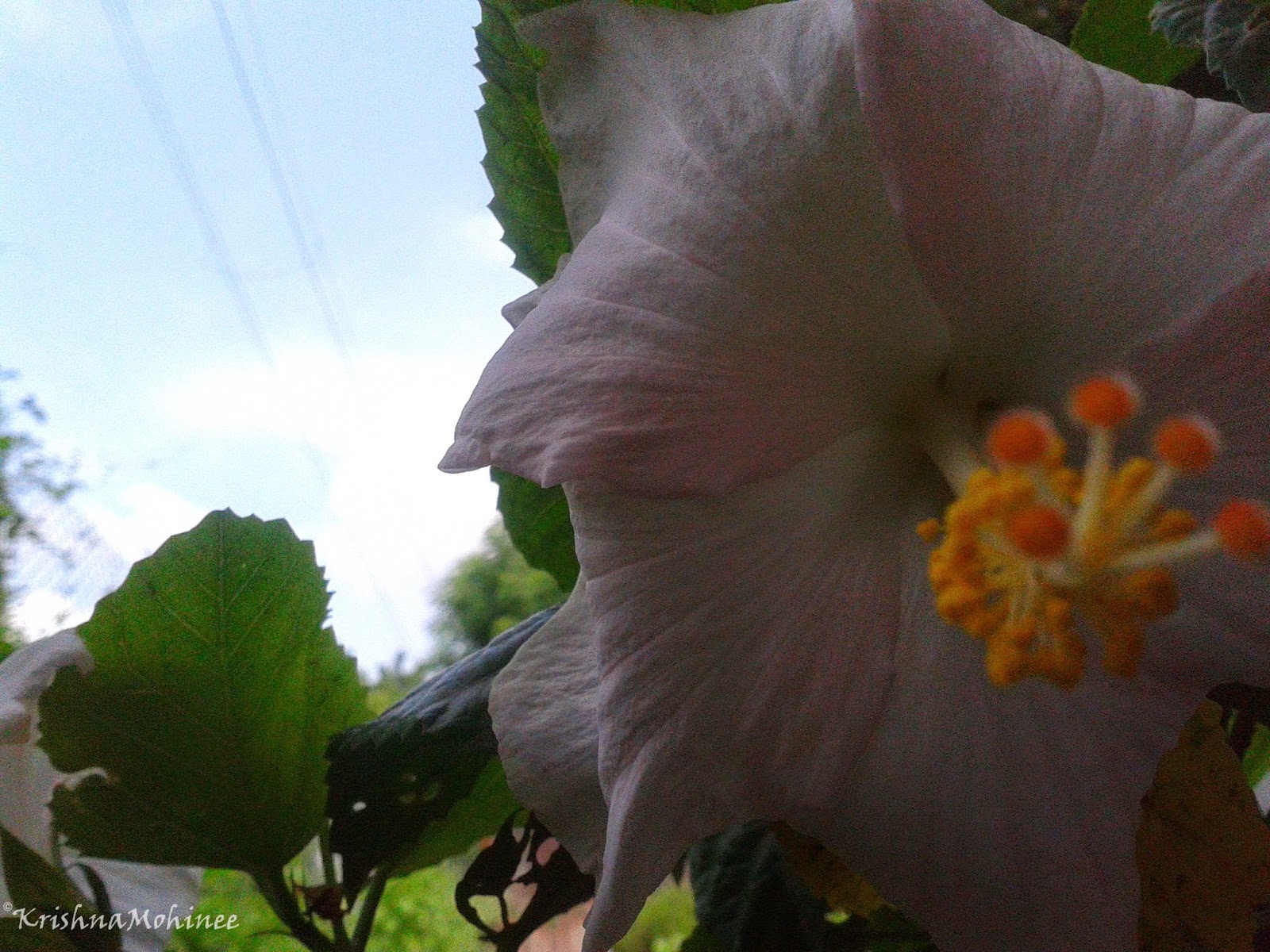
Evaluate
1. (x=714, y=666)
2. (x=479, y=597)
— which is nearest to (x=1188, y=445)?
(x=714, y=666)

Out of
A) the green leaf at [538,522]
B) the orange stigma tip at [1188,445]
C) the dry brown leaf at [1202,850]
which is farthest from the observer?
the green leaf at [538,522]

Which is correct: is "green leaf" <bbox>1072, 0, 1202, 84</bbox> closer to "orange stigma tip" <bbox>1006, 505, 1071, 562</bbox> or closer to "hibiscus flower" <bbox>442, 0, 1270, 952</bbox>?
"hibiscus flower" <bbox>442, 0, 1270, 952</bbox>

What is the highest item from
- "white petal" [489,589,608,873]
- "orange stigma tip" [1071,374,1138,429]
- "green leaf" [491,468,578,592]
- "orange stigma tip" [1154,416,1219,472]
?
"orange stigma tip" [1071,374,1138,429]

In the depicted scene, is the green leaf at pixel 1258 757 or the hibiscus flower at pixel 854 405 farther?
the green leaf at pixel 1258 757

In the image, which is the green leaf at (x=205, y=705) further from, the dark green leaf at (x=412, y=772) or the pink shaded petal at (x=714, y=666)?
the pink shaded petal at (x=714, y=666)

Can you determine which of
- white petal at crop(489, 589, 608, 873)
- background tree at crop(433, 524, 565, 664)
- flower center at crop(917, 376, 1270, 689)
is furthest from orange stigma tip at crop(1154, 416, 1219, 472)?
background tree at crop(433, 524, 565, 664)

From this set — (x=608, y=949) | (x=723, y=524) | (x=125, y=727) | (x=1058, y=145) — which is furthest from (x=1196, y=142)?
(x=125, y=727)

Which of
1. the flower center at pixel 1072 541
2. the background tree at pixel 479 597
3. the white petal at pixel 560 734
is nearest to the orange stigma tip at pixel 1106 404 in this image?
the flower center at pixel 1072 541
